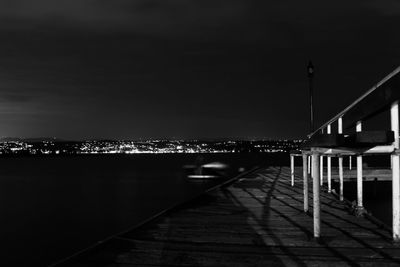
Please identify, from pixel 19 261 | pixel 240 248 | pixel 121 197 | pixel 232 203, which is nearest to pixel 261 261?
pixel 240 248

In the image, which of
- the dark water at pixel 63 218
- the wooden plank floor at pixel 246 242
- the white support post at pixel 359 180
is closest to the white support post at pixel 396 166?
the wooden plank floor at pixel 246 242

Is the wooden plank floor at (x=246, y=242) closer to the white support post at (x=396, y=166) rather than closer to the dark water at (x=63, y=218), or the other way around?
the white support post at (x=396, y=166)

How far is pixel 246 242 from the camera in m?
7.60

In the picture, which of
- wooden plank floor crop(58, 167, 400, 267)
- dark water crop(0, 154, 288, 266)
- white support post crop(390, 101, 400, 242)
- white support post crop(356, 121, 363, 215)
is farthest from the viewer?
dark water crop(0, 154, 288, 266)

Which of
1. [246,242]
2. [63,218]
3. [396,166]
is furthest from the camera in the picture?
[63,218]

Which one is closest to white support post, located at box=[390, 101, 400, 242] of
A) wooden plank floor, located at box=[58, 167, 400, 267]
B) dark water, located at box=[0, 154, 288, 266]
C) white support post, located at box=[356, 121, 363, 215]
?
wooden plank floor, located at box=[58, 167, 400, 267]

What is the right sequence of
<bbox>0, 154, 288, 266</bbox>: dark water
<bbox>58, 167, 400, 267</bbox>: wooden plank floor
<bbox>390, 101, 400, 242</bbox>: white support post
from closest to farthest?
<bbox>58, 167, 400, 267</bbox>: wooden plank floor
<bbox>390, 101, 400, 242</bbox>: white support post
<bbox>0, 154, 288, 266</bbox>: dark water

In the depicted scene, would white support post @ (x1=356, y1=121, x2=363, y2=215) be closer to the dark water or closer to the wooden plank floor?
the wooden plank floor

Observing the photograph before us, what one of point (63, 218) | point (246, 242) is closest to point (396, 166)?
point (246, 242)

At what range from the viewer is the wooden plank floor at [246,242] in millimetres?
6324

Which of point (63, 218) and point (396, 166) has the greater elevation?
point (396, 166)

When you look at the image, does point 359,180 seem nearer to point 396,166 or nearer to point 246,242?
point 396,166

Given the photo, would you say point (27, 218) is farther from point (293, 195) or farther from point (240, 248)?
point (240, 248)

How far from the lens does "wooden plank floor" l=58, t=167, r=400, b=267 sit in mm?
6324
